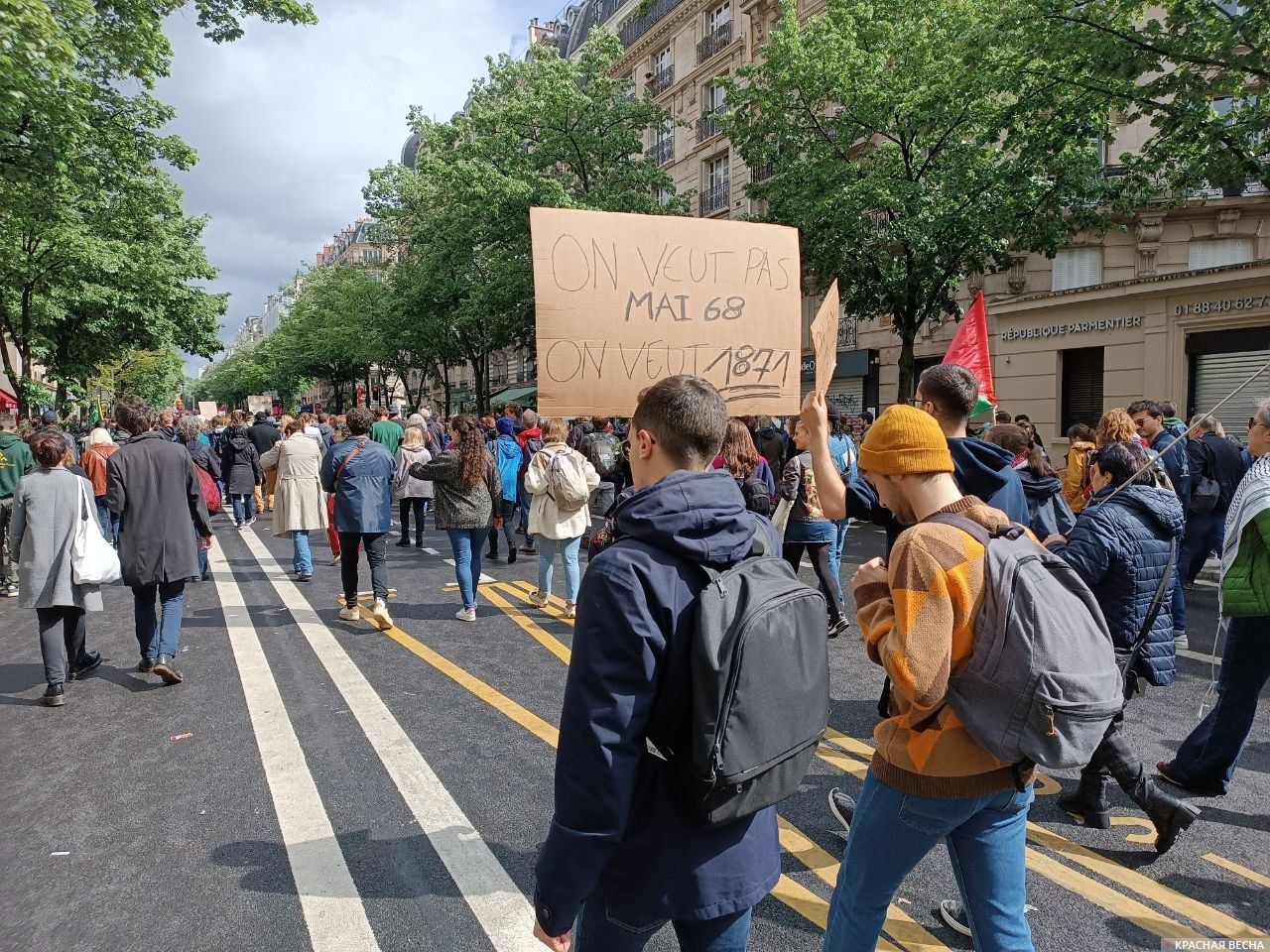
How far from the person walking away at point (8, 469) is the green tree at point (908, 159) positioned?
13.1 metres

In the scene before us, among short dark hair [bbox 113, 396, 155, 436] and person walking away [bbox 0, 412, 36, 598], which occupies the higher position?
short dark hair [bbox 113, 396, 155, 436]

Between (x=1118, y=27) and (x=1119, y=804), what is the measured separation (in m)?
10.4

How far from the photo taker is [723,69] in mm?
30859

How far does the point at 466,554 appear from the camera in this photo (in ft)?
22.8

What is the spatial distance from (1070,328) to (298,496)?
17.6m

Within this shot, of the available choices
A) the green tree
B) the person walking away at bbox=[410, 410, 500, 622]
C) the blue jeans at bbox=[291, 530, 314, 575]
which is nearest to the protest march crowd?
the person walking away at bbox=[410, 410, 500, 622]

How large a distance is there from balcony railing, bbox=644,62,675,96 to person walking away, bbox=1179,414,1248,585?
1218 inches

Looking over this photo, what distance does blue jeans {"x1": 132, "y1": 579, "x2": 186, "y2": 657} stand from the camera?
543cm

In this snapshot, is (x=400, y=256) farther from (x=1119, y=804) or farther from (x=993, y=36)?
(x=1119, y=804)

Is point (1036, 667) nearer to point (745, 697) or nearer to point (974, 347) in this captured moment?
point (745, 697)

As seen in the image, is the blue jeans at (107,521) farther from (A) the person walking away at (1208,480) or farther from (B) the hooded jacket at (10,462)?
(A) the person walking away at (1208,480)

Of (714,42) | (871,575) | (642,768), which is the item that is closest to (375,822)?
(642,768)

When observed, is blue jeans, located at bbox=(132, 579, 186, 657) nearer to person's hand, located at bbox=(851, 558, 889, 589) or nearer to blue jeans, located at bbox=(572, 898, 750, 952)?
blue jeans, located at bbox=(572, 898, 750, 952)

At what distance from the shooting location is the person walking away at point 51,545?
5.08 meters
